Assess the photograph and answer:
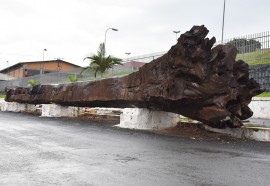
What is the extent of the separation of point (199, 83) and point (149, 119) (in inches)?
94.9

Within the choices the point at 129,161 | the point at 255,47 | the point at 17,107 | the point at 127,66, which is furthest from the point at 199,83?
the point at 127,66

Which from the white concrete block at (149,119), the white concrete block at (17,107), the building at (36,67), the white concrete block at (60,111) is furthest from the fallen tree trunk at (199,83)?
the building at (36,67)

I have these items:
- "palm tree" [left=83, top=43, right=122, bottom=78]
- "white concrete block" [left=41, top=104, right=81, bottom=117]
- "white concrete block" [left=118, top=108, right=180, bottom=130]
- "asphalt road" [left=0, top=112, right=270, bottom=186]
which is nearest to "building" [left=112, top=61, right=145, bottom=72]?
"palm tree" [left=83, top=43, right=122, bottom=78]

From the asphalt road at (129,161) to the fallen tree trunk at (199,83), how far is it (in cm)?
80

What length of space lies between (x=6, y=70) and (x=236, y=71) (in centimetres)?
7511

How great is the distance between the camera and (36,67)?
69062mm

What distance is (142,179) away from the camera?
453cm

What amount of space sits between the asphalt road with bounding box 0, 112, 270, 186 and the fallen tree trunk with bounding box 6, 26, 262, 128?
2.64 feet

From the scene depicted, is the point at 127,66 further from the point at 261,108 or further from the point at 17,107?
the point at 261,108

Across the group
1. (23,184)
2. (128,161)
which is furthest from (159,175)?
(23,184)

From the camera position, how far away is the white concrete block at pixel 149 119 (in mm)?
10594

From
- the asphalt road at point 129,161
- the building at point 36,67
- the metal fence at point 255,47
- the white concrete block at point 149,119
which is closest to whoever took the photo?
the asphalt road at point 129,161

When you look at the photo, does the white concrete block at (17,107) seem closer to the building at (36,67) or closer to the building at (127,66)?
the building at (127,66)

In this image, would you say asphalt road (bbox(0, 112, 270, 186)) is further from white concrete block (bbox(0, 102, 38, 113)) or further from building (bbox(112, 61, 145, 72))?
building (bbox(112, 61, 145, 72))
